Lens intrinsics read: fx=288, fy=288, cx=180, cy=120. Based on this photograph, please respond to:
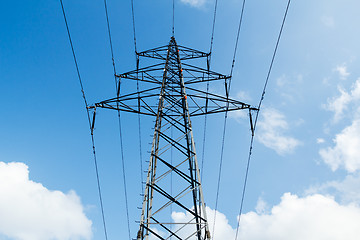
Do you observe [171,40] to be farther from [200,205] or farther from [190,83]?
[200,205]

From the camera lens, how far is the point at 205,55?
17891mm

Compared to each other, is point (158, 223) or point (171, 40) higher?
point (171, 40)

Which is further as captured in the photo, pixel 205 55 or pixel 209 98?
pixel 205 55

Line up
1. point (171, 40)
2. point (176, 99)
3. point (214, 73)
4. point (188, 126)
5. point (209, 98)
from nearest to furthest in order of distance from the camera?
point (188, 126), point (176, 99), point (209, 98), point (214, 73), point (171, 40)

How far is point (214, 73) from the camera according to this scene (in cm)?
1505

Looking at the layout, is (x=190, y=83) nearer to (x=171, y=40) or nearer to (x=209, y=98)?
(x=209, y=98)

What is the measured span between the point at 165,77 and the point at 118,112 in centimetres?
249

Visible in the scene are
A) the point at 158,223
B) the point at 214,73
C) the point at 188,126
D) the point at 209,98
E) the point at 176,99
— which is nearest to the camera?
the point at 158,223

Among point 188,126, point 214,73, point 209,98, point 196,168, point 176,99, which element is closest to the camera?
point 196,168

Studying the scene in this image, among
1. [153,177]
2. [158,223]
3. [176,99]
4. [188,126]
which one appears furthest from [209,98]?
[158,223]

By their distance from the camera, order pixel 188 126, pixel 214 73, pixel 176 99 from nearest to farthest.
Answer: pixel 188 126
pixel 176 99
pixel 214 73

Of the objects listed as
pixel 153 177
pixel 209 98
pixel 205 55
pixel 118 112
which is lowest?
pixel 153 177

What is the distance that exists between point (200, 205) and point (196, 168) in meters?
1.10

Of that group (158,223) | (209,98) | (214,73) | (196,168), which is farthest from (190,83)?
(158,223)
